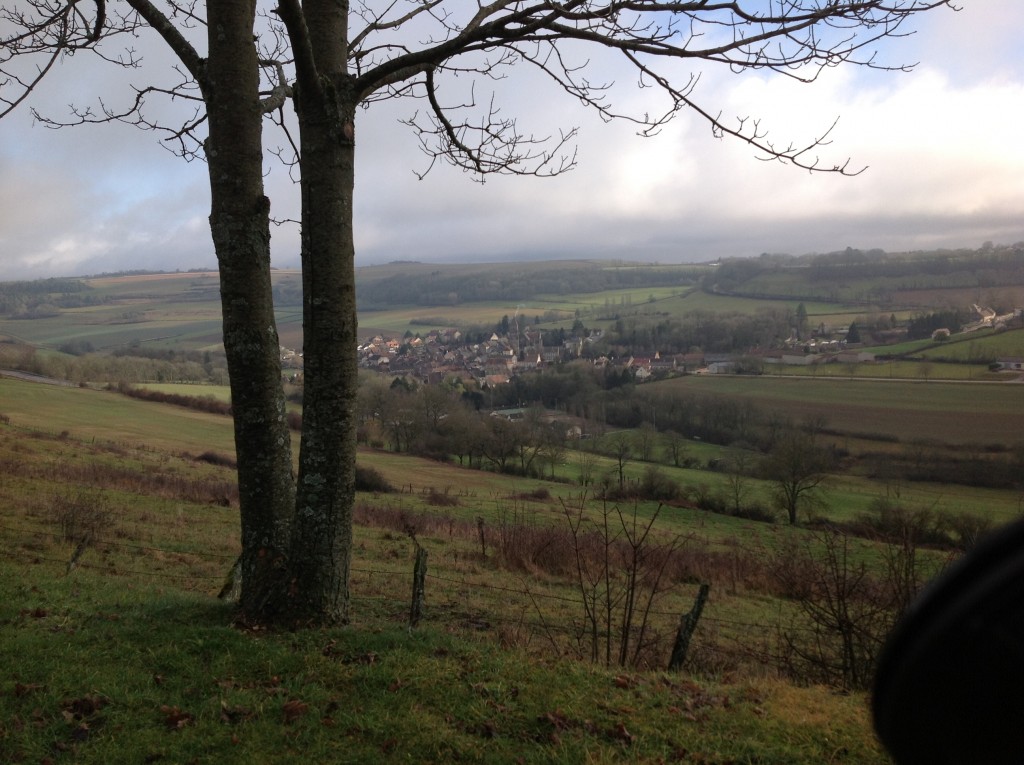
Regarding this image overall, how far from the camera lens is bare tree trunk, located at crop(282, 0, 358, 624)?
5.31 m

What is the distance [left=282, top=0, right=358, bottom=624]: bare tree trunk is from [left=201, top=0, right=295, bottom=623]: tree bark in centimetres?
31

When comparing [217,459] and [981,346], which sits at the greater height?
[981,346]

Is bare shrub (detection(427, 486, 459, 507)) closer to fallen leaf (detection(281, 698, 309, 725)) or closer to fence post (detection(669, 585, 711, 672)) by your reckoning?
fence post (detection(669, 585, 711, 672))

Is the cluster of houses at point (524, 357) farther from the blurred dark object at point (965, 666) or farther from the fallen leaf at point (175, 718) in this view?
the blurred dark object at point (965, 666)

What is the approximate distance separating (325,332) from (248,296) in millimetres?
751

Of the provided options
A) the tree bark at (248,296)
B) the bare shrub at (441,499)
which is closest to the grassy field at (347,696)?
the tree bark at (248,296)

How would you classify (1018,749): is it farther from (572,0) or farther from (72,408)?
(72,408)

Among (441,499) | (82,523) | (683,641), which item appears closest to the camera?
(683,641)

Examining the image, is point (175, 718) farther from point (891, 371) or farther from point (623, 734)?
point (891, 371)

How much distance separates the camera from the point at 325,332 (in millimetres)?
5324

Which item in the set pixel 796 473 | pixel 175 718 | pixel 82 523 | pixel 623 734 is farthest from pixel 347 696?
pixel 796 473

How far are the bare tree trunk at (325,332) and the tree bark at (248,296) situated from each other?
311 millimetres

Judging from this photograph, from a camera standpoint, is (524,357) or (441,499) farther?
(524,357)

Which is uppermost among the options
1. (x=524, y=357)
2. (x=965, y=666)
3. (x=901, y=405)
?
(x=965, y=666)
